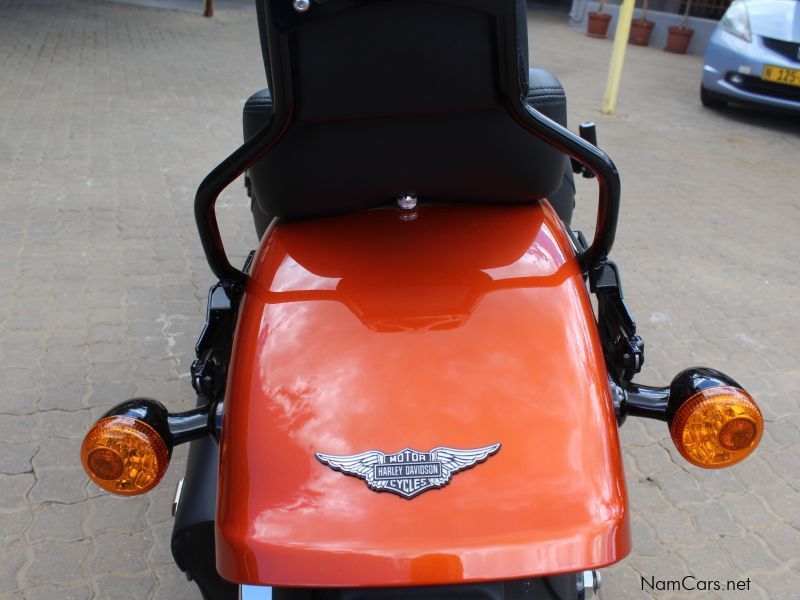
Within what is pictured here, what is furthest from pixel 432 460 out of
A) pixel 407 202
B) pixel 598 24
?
pixel 598 24

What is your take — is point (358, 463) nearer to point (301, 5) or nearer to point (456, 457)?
point (456, 457)

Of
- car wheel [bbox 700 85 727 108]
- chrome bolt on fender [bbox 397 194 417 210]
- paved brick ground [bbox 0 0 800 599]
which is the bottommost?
paved brick ground [bbox 0 0 800 599]

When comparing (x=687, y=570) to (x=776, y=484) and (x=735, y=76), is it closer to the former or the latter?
(x=776, y=484)

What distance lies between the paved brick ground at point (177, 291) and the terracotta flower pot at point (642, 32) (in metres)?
4.44

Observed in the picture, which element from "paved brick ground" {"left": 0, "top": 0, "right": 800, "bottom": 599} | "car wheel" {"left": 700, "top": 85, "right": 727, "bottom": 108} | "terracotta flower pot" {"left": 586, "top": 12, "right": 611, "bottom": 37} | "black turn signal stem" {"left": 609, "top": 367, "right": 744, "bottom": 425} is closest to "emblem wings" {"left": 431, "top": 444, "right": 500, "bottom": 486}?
"black turn signal stem" {"left": 609, "top": 367, "right": 744, "bottom": 425}

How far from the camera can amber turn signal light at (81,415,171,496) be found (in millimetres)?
1315

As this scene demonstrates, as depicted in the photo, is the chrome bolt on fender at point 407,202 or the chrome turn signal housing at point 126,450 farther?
the chrome bolt on fender at point 407,202

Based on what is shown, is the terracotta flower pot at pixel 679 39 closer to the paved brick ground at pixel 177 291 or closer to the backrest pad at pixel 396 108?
the paved brick ground at pixel 177 291

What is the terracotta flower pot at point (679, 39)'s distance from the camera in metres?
12.1

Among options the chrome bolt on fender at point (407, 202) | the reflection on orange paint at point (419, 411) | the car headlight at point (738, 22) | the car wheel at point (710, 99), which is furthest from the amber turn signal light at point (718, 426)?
the car wheel at point (710, 99)

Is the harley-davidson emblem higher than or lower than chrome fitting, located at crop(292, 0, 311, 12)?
lower

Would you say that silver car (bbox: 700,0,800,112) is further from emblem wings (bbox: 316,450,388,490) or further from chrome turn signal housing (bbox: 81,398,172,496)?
chrome turn signal housing (bbox: 81,398,172,496)

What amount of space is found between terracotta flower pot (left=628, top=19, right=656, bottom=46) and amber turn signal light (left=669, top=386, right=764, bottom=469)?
42.8 feet

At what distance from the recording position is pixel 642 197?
554 centimetres
